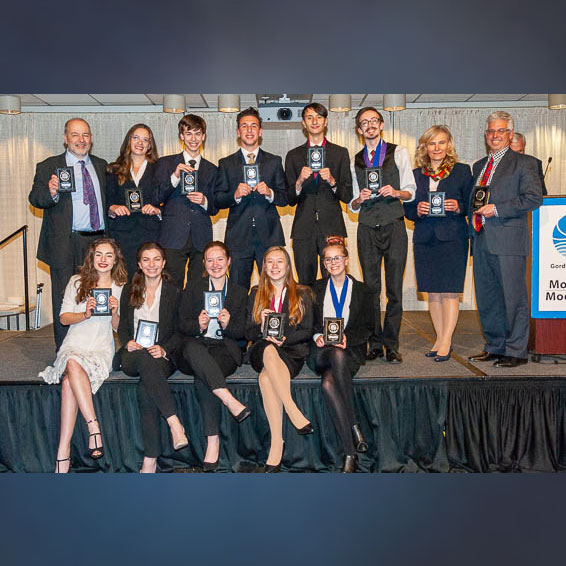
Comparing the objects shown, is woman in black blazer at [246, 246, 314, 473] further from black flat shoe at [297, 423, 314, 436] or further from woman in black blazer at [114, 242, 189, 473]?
woman in black blazer at [114, 242, 189, 473]

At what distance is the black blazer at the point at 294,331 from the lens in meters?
3.98

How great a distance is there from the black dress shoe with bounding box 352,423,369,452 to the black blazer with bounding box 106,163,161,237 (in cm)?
190

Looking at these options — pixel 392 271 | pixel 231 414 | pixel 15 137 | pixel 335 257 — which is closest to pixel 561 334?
pixel 392 271

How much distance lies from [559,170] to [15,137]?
7185mm

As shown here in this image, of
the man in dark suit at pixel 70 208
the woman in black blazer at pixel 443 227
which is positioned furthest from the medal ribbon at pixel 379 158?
the man in dark suit at pixel 70 208

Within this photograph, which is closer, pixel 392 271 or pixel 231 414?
pixel 231 414

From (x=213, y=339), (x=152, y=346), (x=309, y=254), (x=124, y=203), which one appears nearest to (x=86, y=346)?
(x=152, y=346)

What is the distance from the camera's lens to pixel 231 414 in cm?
395

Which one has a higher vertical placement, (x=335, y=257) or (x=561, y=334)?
(x=335, y=257)

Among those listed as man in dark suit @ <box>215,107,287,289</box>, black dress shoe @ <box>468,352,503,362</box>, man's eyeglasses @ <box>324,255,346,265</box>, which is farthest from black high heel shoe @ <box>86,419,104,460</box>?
black dress shoe @ <box>468,352,503,362</box>

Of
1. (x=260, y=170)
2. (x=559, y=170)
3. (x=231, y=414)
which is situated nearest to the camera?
(x=231, y=414)
